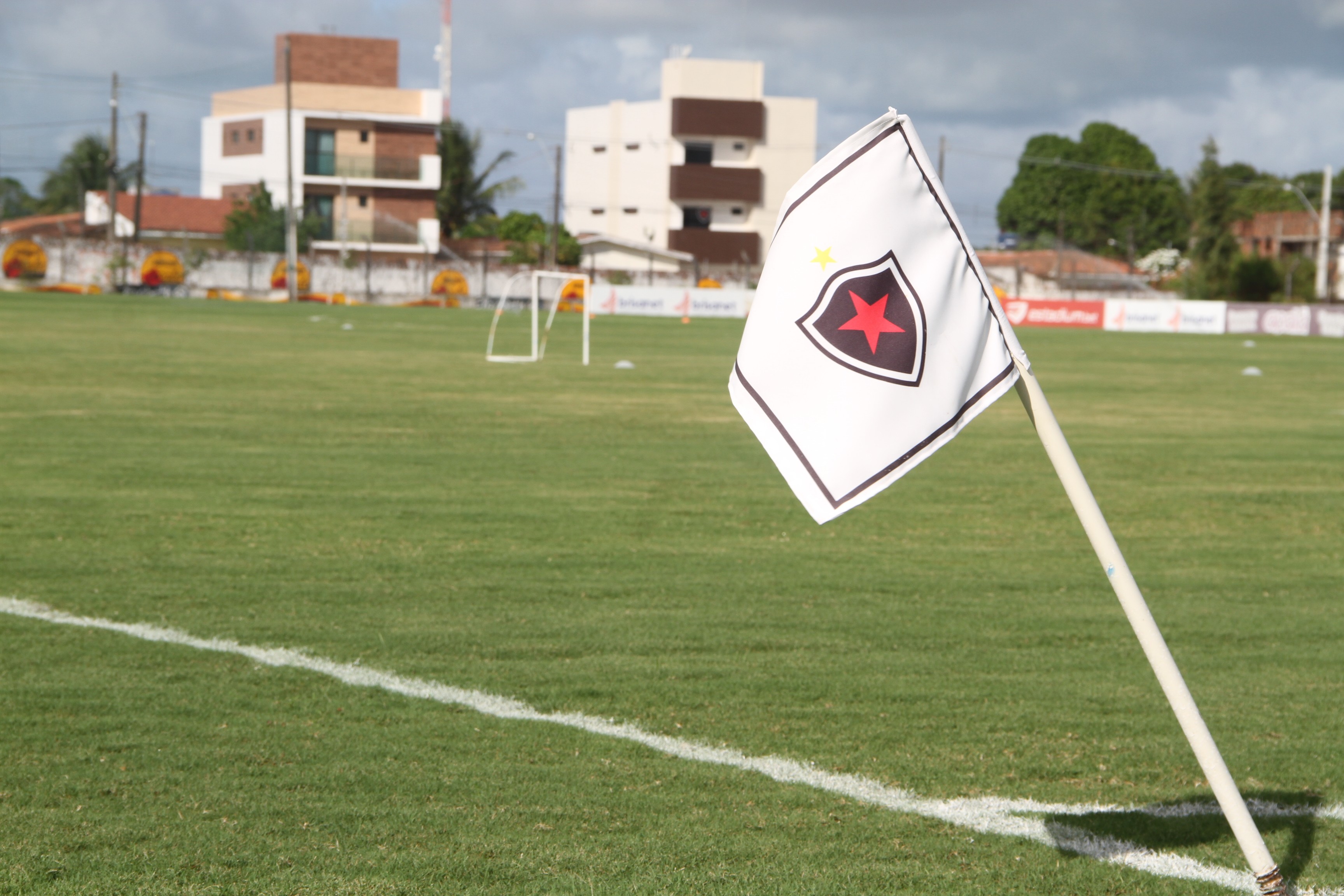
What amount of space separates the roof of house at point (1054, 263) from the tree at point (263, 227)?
46.8 meters

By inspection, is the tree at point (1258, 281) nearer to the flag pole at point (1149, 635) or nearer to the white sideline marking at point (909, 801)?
the white sideline marking at point (909, 801)

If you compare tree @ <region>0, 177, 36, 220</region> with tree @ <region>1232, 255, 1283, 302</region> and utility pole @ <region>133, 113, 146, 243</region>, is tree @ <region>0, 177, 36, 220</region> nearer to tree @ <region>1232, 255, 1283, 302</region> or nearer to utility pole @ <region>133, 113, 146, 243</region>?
utility pole @ <region>133, 113, 146, 243</region>

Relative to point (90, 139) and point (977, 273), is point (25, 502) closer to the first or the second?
point (977, 273)

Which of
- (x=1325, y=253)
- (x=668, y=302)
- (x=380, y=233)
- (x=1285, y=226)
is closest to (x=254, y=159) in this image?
(x=380, y=233)

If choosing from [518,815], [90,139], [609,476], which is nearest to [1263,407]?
[609,476]

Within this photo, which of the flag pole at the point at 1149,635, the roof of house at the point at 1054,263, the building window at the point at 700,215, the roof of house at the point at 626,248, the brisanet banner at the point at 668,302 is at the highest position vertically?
the building window at the point at 700,215

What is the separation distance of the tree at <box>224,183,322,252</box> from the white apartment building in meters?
23.5

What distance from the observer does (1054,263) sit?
103m

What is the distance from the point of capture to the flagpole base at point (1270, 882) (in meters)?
3.07

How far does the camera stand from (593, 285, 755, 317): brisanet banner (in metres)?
60.7

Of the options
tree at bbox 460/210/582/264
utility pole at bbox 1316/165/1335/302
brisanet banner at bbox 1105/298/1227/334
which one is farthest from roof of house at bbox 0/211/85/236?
utility pole at bbox 1316/165/1335/302

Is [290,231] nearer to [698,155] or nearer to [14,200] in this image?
[698,155]

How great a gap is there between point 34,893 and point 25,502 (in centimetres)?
714

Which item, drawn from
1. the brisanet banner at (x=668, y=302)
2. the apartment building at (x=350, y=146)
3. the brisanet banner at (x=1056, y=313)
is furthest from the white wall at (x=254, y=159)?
the brisanet banner at (x=1056, y=313)
